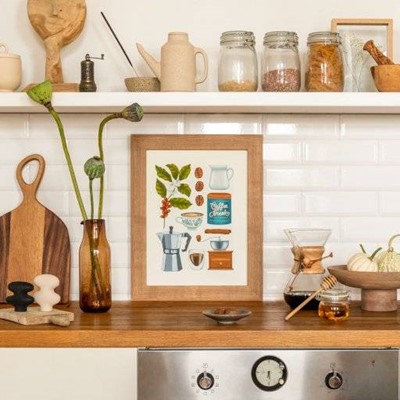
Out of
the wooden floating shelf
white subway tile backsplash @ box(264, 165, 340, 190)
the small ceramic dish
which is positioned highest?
the wooden floating shelf

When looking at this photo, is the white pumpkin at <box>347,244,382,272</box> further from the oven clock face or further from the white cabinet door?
the white cabinet door

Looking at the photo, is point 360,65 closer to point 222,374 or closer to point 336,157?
point 336,157

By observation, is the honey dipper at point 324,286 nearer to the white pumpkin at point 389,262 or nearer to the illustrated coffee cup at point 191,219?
the white pumpkin at point 389,262

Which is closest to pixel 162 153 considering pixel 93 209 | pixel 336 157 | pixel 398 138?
pixel 93 209

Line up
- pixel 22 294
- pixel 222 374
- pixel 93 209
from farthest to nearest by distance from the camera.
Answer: pixel 93 209 → pixel 22 294 → pixel 222 374

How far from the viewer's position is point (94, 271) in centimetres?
268

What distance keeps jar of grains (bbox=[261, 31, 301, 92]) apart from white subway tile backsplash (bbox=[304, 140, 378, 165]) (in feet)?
1.02

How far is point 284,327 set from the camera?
242 cm

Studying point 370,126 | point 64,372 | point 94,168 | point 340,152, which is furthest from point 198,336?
point 370,126

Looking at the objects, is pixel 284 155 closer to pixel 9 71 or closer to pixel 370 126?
pixel 370 126

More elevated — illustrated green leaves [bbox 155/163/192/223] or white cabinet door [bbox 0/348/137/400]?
illustrated green leaves [bbox 155/163/192/223]

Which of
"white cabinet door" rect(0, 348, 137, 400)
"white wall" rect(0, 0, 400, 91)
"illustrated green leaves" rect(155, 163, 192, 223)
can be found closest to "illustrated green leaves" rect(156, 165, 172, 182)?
"illustrated green leaves" rect(155, 163, 192, 223)

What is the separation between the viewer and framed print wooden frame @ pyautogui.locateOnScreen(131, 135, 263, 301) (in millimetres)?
2965

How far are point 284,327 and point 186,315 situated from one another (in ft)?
1.13
